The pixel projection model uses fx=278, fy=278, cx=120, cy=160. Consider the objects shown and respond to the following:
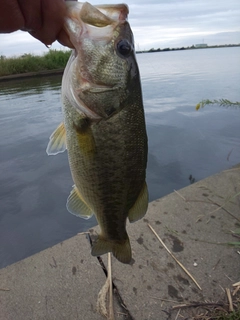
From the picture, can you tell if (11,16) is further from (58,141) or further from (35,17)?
(58,141)

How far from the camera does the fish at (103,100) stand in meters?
1.41

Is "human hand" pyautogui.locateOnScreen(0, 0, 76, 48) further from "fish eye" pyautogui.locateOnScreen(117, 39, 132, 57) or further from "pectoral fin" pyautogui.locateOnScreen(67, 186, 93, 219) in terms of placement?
"pectoral fin" pyautogui.locateOnScreen(67, 186, 93, 219)

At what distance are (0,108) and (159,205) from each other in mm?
12045

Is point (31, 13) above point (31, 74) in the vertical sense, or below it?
above

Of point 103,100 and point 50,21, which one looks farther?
point 103,100

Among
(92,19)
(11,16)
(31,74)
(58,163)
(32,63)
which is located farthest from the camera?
(31,74)

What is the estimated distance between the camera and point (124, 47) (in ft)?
4.83

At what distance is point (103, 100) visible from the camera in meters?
1.47

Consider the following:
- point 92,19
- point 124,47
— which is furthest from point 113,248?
point 92,19

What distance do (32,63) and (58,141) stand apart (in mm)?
29066

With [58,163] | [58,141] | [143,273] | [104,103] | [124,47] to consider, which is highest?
[124,47]

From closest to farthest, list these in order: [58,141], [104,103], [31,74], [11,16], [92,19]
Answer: [11,16] < [92,19] < [104,103] < [58,141] < [31,74]

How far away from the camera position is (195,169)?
5.86 metres

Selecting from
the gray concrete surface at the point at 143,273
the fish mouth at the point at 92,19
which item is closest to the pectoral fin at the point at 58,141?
the fish mouth at the point at 92,19
